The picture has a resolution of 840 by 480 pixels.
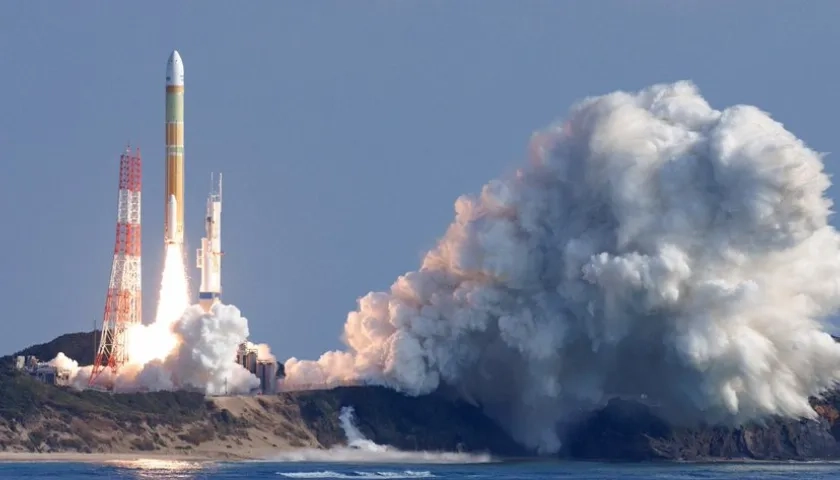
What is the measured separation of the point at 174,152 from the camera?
163m

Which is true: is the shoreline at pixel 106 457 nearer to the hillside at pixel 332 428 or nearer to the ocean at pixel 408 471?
the hillside at pixel 332 428

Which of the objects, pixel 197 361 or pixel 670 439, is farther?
pixel 670 439

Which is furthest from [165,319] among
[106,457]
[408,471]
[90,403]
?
[408,471]

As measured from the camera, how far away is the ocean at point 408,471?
472 feet

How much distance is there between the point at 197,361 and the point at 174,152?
15.3m

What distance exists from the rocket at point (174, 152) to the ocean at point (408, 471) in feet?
56.3

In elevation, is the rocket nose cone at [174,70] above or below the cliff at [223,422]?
above

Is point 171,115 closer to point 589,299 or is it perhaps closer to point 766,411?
point 589,299

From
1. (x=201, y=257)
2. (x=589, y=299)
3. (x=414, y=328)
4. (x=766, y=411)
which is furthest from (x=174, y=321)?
(x=766, y=411)

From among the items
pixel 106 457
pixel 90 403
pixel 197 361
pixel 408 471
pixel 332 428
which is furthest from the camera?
pixel 332 428

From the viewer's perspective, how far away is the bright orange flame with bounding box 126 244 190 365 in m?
165

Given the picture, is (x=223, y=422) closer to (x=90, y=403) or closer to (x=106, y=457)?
(x=106, y=457)

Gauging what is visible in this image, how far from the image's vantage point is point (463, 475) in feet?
488

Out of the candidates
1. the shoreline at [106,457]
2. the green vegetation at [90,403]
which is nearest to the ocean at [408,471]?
the shoreline at [106,457]
